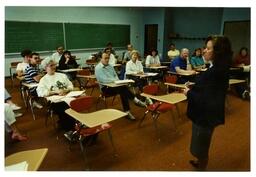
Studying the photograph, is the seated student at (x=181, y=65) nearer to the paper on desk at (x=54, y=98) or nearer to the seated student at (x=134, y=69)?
the seated student at (x=134, y=69)

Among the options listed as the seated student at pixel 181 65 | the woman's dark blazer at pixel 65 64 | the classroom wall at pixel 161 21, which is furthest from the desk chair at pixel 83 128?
the classroom wall at pixel 161 21

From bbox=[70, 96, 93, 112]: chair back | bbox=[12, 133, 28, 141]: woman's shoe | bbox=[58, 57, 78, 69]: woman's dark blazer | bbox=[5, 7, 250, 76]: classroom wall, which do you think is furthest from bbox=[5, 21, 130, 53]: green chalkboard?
bbox=[70, 96, 93, 112]: chair back

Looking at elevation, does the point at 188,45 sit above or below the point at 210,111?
above

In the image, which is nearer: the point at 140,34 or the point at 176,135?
the point at 176,135

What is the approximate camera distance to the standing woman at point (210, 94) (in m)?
1.62

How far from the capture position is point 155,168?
7.66 feet

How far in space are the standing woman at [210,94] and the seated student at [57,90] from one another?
1790 millimetres

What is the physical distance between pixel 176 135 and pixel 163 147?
1.47 feet

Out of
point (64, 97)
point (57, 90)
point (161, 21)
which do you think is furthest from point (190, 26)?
point (64, 97)

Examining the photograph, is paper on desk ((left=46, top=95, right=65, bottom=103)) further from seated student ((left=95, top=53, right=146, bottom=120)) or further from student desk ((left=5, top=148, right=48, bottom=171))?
student desk ((left=5, top=148, right=48, bottom=171))

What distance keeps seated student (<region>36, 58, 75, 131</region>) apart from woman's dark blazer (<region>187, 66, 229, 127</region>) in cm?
183

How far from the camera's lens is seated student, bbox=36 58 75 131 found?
10.1 feet
